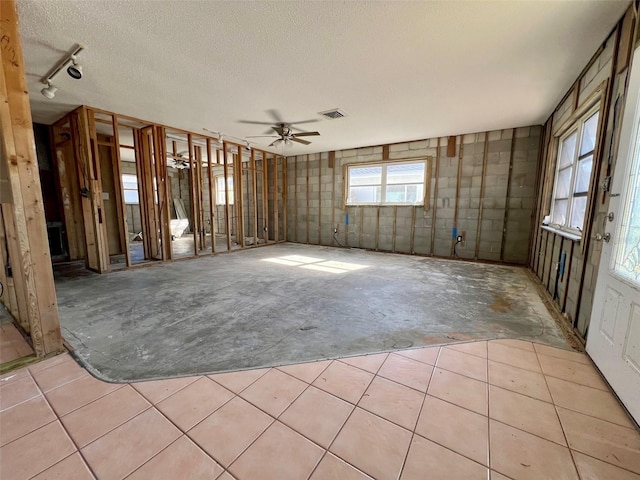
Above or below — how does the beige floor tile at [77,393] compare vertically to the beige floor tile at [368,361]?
below

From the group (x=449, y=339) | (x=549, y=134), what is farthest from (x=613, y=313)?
(x=549, y=134)

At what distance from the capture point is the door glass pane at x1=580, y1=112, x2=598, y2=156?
2.74m

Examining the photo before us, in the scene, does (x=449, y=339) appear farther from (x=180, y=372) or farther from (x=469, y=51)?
(x=469, y=51)

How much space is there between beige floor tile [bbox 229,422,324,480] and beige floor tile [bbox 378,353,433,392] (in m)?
0.75

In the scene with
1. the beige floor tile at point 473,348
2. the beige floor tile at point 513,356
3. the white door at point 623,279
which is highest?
the white door at point 623,279

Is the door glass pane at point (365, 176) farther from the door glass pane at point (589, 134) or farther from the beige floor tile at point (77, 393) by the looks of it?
the beige floor tile at point (77, 393)

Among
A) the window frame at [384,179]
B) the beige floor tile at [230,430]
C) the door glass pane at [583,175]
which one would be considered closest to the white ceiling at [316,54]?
the door glass pane at [583,175]

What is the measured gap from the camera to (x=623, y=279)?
1.66 metres

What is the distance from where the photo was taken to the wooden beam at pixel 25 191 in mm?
1720

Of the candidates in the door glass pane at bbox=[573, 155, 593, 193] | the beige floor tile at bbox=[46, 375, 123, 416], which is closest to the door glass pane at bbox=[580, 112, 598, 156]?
the door glass pane at bbox=[573, 155, 593, 193]

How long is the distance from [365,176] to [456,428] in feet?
20.5

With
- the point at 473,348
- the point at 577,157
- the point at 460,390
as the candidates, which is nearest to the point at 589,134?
the point at 577,157

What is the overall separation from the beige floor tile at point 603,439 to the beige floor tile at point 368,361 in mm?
1022

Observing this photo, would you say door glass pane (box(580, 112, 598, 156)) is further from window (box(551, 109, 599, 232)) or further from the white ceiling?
the white ceiling
